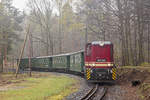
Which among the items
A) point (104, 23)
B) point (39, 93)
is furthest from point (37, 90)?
point (104, 23)

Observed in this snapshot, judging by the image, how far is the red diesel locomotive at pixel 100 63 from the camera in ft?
49.8

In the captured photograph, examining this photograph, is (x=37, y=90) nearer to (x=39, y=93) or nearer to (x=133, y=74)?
(x=39, y=93)

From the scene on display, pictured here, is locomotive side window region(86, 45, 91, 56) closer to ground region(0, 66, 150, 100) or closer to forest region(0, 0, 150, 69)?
ground region(0, 66, 150, 100)

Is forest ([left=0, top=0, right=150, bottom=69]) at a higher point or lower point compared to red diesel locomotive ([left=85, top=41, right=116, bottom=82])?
higher

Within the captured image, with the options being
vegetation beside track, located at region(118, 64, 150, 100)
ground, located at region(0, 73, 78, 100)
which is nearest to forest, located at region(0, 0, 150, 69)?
vegetation beside track, located at region(118, 64, 150, 100)

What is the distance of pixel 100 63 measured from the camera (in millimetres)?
15555

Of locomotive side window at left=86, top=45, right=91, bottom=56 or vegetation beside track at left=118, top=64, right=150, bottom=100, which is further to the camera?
locomotive side window at left=86, top=45, right=91, bottom=56

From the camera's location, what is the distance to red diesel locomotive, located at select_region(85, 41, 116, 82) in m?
15.2

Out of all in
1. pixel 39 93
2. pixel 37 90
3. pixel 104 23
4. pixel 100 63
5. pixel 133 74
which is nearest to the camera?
pixel 39 93

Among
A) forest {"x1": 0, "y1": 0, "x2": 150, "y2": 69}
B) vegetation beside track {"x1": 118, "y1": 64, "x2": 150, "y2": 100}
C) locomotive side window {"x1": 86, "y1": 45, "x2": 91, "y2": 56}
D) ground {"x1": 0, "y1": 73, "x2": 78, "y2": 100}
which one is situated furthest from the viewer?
forest {"x1": 0, "y1": 0, "x2": 150, "y2": 69}

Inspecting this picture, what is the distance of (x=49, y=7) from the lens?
38.8m

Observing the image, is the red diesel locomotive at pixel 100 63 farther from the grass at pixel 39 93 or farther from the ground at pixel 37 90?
the grass at pixel 39 93

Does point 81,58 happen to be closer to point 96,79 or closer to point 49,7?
point 96,79

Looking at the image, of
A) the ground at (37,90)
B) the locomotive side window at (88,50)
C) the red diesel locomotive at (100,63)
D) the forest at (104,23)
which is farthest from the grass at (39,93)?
the forest at (104,23)
